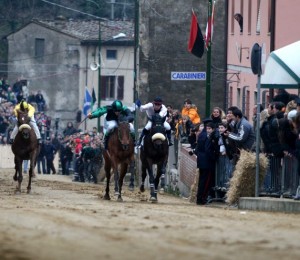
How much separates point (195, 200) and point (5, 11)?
70443mm

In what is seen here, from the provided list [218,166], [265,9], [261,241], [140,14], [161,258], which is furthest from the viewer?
[140,14]

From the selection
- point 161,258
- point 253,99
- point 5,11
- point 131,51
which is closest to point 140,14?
point 253,99

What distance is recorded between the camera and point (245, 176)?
2495 cm

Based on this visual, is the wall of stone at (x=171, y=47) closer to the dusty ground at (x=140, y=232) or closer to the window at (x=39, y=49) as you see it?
the dusty ground at (x=140, y=232)

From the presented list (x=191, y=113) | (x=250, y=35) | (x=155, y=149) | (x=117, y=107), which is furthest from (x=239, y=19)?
(x=117, y=107)

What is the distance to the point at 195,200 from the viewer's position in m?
28.5

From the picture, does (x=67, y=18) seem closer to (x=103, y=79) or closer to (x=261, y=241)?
(x=103, y=79)

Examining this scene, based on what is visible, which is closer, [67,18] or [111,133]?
[111,133]

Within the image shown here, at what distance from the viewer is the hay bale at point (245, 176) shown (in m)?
24.8

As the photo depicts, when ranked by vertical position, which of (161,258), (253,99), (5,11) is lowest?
(161,258)

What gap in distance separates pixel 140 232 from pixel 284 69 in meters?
12.2

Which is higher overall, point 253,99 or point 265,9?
point 265,9

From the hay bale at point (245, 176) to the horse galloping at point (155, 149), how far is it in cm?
217

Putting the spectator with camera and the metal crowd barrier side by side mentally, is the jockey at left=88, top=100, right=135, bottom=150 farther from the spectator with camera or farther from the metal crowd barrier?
the metal crowd barrier
